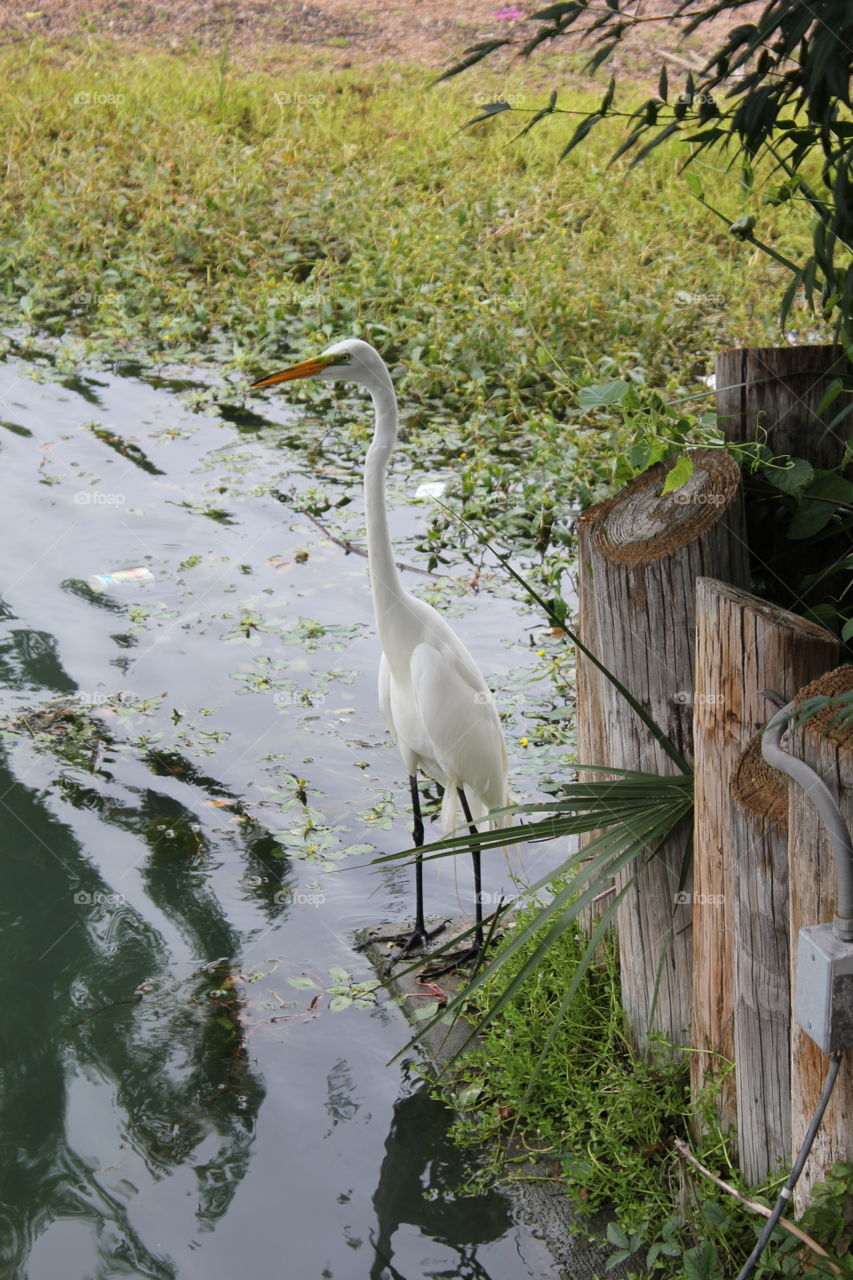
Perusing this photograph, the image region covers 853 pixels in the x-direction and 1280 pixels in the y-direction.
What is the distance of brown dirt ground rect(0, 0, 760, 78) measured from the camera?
11953 millimetres

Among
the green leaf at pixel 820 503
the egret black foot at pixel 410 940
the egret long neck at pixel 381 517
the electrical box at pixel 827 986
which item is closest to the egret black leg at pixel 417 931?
the egret black foot at pixel 410 940

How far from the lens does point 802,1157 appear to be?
1.74 metres

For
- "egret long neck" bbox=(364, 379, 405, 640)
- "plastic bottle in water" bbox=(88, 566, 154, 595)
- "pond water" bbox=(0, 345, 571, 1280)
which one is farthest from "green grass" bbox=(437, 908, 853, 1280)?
"plastic bottle in water" bbox=(88, 566, 154, 595)

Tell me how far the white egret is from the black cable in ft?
4.07

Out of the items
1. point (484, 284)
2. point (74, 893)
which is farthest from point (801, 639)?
point (484, 284)

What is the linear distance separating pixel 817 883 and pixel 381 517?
1.49 metres

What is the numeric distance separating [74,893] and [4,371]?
14.4 feet

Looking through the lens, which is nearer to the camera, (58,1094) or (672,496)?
(672,496)

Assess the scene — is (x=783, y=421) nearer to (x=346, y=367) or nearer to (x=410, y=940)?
(x=346, y=367)

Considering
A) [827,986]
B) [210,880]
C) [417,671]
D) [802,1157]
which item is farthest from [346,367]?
[802,1157]

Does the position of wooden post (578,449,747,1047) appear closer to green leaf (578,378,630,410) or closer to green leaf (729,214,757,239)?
green leaf (578,378,630,410)

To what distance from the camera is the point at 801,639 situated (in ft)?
6.11

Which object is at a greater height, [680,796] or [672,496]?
[672,496]

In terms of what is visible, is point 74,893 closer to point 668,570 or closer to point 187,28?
point 668,570
